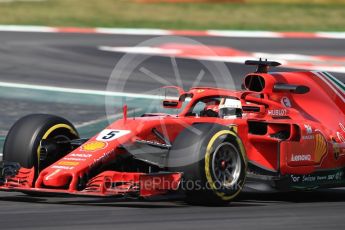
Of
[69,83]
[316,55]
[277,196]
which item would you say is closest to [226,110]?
[277,196]

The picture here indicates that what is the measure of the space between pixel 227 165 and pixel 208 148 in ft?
1.29

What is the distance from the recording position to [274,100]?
10.9m

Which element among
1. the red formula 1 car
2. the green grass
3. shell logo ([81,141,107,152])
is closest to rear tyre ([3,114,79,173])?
the red formula 1 car

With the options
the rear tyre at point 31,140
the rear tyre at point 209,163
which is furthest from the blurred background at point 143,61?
the rear tyre at point 31,140

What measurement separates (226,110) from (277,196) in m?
1.25

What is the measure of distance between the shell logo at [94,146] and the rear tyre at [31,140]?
2.01ft

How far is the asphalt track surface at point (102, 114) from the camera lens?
8852mm

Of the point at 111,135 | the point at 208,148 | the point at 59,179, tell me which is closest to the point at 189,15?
the point at 111,135

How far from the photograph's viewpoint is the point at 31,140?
10.6 metres

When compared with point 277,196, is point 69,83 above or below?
above

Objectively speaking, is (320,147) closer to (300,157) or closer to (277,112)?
(300,157)

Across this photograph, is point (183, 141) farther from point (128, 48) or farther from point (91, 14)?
point (91, 14)

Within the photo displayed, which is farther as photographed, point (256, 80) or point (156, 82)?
point (156, 82)

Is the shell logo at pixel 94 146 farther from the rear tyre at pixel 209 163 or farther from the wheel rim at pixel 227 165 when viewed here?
the wheel rim at pixel 227 165
